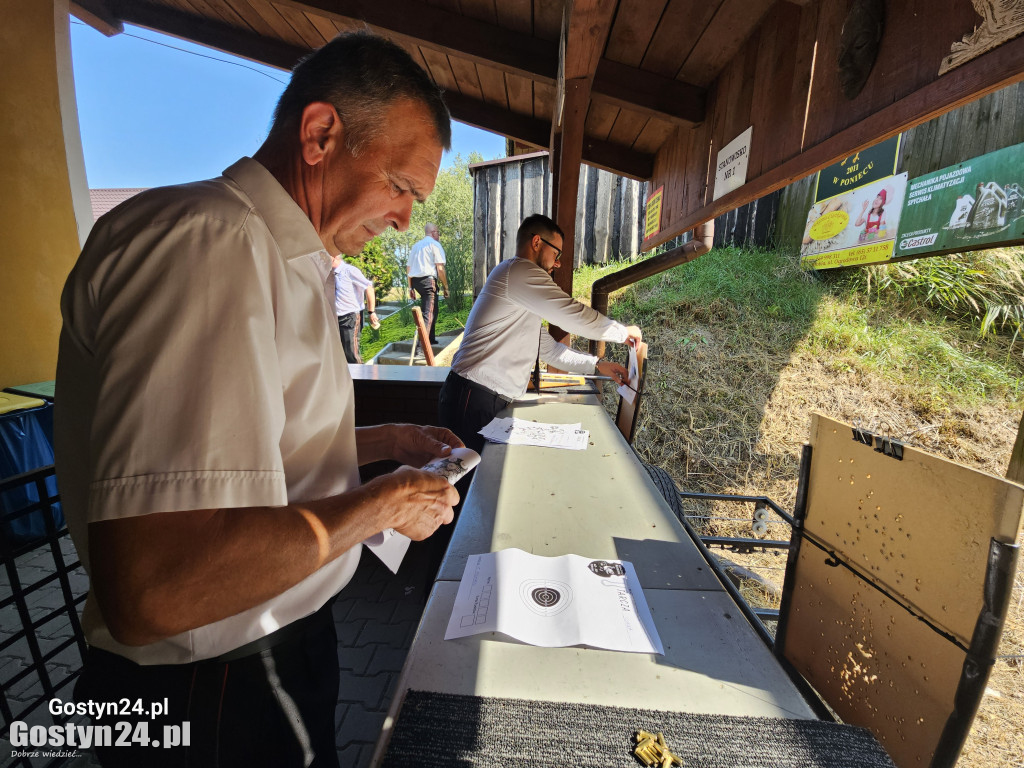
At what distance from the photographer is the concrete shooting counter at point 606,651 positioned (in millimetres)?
849

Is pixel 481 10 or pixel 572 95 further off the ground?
pixel 481 10

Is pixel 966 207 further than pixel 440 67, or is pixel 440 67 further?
pixel 966 207

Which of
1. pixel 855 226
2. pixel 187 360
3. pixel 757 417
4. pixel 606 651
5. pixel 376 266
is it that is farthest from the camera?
pixel 376 266

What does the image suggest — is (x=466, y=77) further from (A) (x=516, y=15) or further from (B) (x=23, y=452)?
(B) (x=23, y=452)

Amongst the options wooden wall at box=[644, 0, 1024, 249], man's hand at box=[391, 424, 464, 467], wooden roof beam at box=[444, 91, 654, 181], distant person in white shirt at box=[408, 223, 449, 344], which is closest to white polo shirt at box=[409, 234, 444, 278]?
distant person in white shirt at box=[408, 223, 449, 344]

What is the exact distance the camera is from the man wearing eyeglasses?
8.82ft

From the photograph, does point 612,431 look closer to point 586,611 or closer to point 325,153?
point 586,611

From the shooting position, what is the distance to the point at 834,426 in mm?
1434

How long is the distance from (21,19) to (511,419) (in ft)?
15.5

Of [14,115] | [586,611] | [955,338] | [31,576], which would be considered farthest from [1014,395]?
[14,115]

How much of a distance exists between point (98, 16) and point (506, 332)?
13.7ft

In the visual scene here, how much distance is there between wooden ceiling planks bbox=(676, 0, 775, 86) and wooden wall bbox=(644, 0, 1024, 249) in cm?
4

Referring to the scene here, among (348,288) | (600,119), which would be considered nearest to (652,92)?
(600,119)

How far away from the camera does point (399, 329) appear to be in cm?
987
